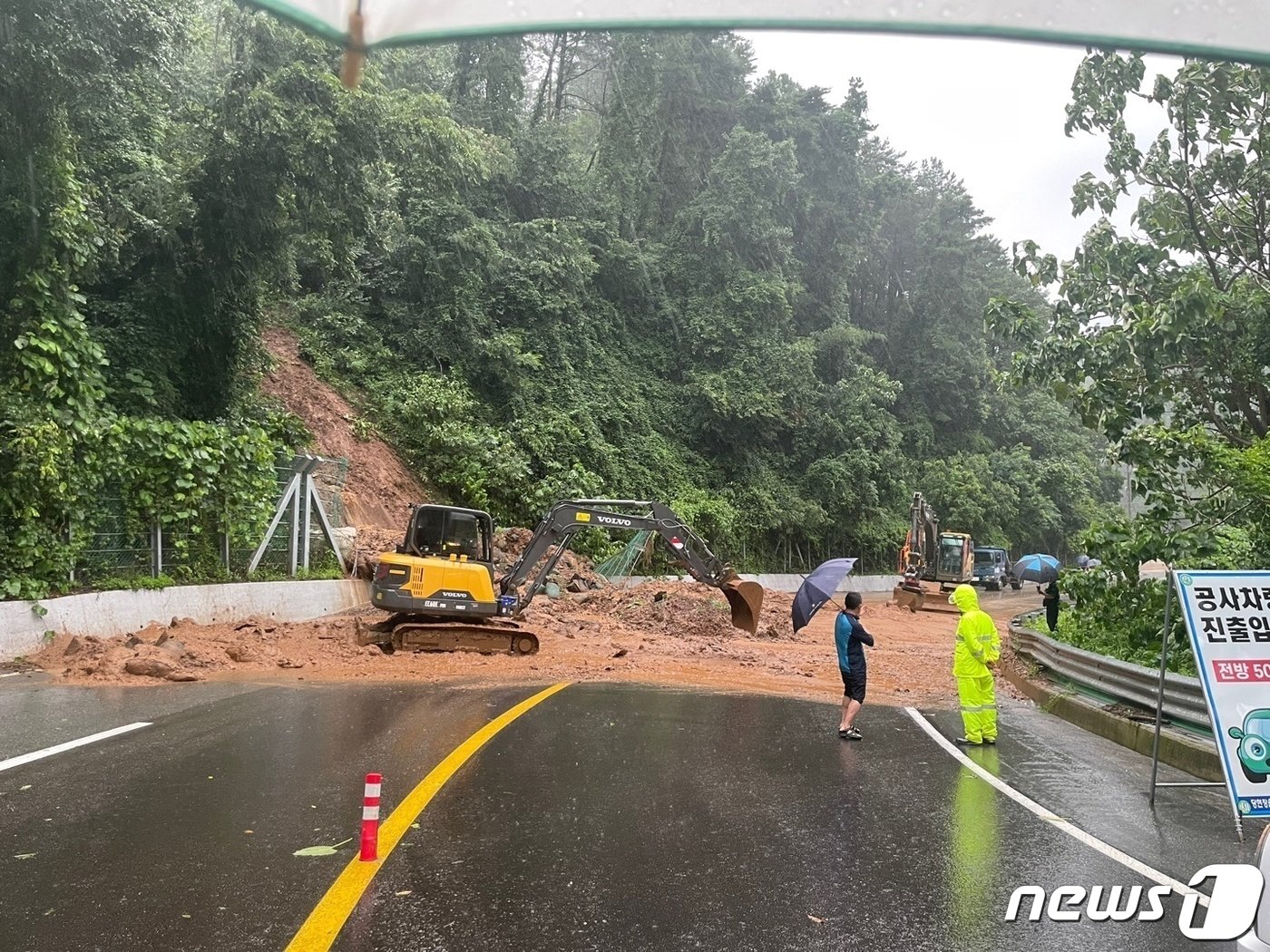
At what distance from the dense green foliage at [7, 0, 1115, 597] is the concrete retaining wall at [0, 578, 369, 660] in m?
0.88

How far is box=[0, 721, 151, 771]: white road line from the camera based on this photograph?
285 inches

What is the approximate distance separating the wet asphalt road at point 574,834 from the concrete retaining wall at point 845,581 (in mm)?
21616

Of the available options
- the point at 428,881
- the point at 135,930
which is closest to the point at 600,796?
the point at 428,881

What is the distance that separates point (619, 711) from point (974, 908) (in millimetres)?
5942

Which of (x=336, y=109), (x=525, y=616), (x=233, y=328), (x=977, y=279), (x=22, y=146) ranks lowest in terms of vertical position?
(x=525, y=616)

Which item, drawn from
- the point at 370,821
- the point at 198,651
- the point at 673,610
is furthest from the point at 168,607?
the point at 370,821

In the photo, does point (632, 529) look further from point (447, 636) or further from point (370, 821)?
point (370, 821)

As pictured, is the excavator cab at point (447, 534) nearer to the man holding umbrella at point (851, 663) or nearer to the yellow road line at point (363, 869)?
the yellow road line at point (363, 869)

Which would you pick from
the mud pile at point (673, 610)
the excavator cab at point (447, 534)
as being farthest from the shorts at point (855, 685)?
the mud pile at point (673, 610)

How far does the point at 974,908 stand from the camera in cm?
457

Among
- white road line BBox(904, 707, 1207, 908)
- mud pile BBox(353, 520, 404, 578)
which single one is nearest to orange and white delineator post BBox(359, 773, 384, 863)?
white road line BBox(904, 707, 1207, 908)

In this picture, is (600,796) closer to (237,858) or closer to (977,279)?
(237,858)

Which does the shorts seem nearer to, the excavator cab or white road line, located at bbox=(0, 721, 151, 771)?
white road line, located at bbox=(0, 721, 151, 771)

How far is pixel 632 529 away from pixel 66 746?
37.6 ft
